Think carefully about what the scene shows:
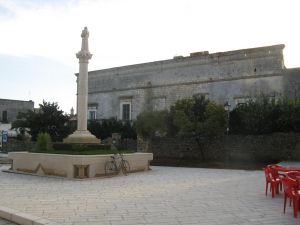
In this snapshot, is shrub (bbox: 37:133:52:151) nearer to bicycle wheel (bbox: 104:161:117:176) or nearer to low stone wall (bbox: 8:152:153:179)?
low stone wall (bbox: 8:152:153:179)

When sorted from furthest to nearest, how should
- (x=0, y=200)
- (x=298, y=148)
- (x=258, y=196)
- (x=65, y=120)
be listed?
(x=65, y=120) < (x=298, y=148) < (x=258, y=196) < (x=0, y=200)

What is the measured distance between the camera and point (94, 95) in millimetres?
43562

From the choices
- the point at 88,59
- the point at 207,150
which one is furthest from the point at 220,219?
the point at 207,150

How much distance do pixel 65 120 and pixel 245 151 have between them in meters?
16.5

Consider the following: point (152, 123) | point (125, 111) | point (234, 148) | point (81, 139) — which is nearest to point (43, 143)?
point (81, 139)

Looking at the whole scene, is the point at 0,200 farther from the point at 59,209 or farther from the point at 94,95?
the point at 94,95

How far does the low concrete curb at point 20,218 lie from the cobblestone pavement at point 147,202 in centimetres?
27

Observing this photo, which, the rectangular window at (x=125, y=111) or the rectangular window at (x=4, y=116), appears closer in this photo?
the rectangular window at (x=125, y=111)

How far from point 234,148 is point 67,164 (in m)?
14.4

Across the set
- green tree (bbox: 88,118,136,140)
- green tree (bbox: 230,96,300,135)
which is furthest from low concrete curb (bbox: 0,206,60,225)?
green tree (bbox: 88,118,136,140)

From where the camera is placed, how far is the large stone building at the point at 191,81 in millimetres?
30875

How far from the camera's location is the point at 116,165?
17.4m

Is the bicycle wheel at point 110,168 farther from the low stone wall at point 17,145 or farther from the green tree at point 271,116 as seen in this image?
the low stone wall at point 17,145

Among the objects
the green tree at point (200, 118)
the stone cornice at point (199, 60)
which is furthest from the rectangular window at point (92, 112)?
the green tree at point (200, 118)
